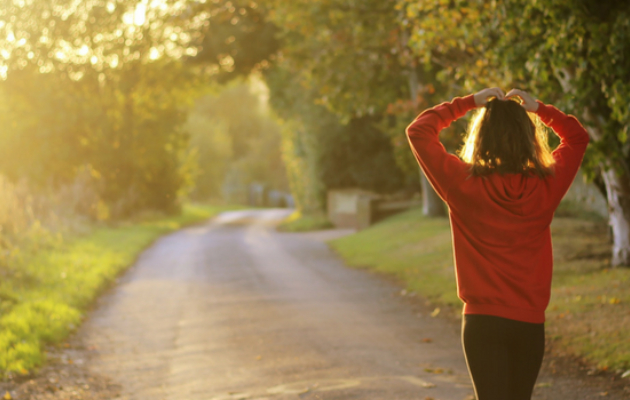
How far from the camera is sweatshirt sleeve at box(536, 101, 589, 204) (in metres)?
3.19

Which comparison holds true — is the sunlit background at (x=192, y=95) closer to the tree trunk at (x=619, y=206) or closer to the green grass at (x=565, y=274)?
the tree trunk at (x=619, y=206)

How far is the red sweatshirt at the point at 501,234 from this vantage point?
121 inches

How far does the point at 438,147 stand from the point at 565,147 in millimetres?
625

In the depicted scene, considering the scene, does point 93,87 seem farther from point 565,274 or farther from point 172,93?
point 565,274

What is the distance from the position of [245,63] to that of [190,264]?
50.4ft

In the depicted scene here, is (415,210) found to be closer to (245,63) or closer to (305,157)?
(305,157)

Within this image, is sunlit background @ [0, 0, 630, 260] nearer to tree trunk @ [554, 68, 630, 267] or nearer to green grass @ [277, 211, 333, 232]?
green grass @ [277, 211, 333, 232]

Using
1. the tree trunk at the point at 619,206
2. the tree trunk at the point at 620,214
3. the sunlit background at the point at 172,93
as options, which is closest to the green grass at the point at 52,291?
the sunlit background at the point at 172,93

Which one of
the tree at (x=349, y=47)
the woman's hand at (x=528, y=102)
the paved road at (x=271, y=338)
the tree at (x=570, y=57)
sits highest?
the tree at (x=349, y=47)

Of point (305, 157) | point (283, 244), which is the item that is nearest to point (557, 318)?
point (283, 244)

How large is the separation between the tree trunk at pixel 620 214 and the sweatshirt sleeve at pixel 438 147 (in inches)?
305

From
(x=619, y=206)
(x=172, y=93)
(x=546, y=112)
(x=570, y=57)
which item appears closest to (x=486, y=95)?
(x=546, y=112)

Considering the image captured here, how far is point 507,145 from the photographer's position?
305cm

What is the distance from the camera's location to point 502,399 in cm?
309
